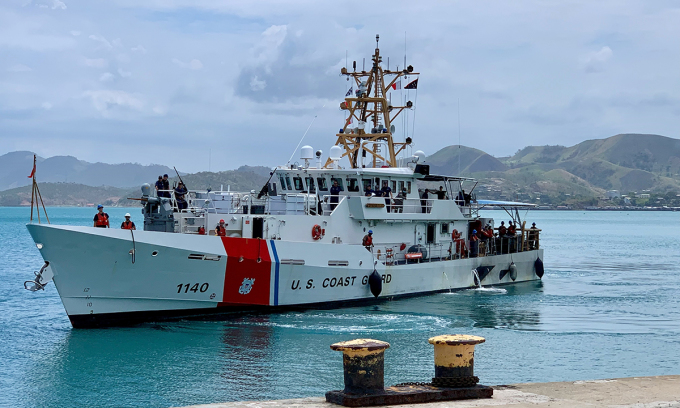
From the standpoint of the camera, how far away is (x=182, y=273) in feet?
65.3

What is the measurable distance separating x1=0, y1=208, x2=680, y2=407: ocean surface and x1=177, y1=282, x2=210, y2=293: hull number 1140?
0.98 metres

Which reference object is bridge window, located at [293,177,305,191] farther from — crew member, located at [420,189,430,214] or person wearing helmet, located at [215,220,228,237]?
person wearing helmet, located at [215,220,228,237]

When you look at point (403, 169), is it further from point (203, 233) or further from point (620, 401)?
point (620, 401)

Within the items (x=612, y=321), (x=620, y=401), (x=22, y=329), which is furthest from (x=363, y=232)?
(x=620, y=401)

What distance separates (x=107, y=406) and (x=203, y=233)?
8233mm

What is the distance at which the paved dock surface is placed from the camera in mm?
9352

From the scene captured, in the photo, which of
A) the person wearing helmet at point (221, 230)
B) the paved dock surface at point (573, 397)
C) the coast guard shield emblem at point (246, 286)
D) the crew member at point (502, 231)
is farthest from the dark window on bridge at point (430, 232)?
the paved dock surface at point (573, 397)

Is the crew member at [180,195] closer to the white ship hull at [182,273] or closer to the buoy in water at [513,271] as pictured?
the white ship hull at [182,273]

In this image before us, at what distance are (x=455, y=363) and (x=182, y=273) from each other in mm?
11429

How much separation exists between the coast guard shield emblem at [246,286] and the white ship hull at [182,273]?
0.03m

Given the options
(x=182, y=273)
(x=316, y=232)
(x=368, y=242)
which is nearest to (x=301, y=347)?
(x=182, y=273)

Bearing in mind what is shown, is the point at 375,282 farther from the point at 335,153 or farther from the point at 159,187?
the point at 159,187

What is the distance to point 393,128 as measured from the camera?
93.2 ft

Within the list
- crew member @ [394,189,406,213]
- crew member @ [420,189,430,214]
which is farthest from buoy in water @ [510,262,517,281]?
crew member @ [394,189,406,213]
